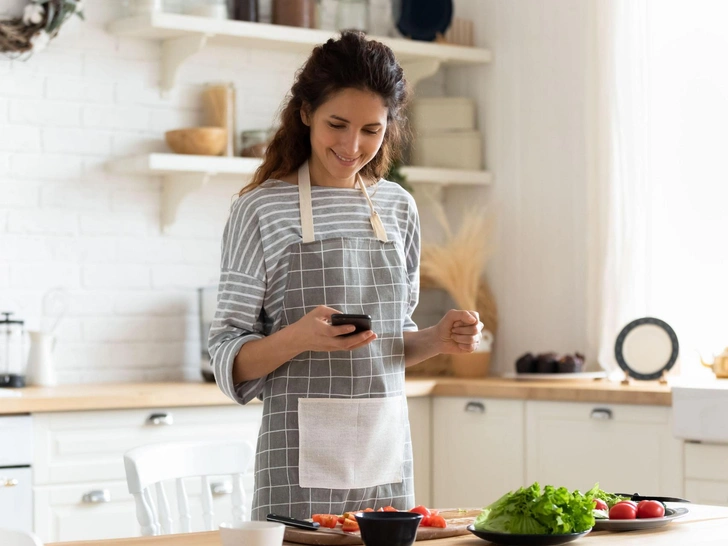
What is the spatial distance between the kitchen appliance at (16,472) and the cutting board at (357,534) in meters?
1.68

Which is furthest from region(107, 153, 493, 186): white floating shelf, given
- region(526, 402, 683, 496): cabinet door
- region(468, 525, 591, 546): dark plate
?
region(468, 525, 591, 546): dark plate

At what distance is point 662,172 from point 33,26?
2204 mm

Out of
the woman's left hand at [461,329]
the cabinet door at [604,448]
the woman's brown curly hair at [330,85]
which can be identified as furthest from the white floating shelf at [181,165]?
the woman's left hand at [461,329]

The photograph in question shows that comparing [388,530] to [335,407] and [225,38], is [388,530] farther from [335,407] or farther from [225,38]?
[225,38]

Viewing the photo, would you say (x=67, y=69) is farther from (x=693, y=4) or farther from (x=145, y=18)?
(x=693, y=4)

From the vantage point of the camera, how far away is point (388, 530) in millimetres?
1442

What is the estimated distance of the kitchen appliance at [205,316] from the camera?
375 centimetres

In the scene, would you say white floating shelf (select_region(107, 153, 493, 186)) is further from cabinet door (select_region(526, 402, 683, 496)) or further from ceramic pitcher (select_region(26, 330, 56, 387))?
cabinet door (select_region(526, 402, 683, 496))

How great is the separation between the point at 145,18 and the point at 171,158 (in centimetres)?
49

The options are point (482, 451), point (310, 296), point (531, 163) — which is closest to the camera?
point (310, 296)

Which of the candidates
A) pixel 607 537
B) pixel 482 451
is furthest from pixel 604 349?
pixel 607 537

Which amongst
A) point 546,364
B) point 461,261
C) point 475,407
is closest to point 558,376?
point 546,364

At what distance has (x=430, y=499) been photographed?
381cm

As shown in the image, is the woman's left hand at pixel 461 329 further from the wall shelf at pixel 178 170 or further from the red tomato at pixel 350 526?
the wall shelf at pixel 178 170
